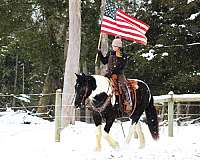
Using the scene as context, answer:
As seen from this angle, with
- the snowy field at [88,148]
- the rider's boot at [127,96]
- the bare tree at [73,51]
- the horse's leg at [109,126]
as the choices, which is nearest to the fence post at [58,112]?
the snowy field at [88,148]

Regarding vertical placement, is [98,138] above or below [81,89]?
below

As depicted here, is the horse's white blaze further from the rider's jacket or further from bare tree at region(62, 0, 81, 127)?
bare tree at region(62, 0, 81, 127)

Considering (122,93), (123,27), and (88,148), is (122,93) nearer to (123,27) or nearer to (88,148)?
(88,148)

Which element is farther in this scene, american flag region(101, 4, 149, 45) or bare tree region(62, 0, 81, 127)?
bare tree region(62, 0, 81, 127)

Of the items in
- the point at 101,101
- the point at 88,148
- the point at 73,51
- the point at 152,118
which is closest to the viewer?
the point at 101,101

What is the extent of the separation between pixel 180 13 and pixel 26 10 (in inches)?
291

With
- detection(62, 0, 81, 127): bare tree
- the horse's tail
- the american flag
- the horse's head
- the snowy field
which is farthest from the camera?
detection(62, 0, 81, 127): bare tree

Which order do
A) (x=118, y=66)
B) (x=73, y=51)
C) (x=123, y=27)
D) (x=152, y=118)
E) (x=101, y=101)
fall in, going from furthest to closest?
(x=73, y=51) → (x=123, y=27) → (x=152, y=118) → (x=118, y=66) → (x=101, y=101)

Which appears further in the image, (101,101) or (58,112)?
(58,112)

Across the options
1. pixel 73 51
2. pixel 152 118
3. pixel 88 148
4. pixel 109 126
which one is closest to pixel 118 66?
pixel 109 126

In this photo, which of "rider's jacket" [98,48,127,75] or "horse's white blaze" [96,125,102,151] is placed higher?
"rider's jacket" [98,48,127,75]

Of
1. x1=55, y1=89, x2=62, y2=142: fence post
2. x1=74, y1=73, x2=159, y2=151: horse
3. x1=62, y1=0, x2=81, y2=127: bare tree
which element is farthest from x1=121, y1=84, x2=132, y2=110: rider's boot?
x1=62, y1=0, x2=81, y2=127: bare tree

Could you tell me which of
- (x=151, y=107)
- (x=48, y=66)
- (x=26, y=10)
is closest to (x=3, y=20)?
(x=26, y=10)

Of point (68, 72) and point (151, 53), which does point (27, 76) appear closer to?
point (151, 53)
